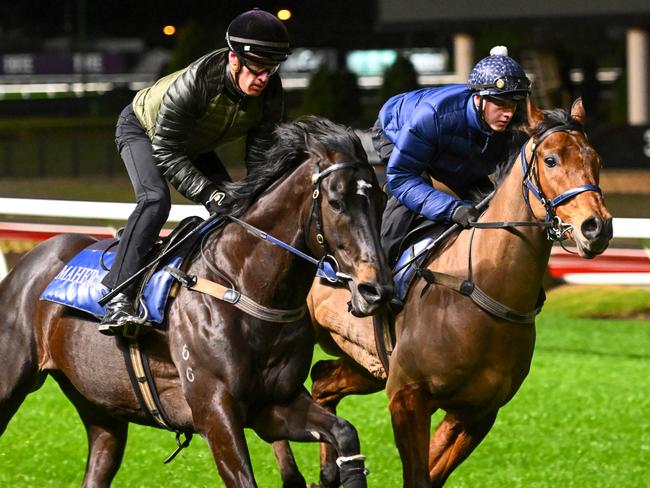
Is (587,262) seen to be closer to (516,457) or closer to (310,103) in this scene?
(516,457)

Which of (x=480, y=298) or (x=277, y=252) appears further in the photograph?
(x=480, y=298)

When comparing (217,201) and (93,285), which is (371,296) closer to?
(217,201)

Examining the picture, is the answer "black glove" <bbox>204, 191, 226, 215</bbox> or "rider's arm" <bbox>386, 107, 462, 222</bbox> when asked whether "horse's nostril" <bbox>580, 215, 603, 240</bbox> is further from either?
"black glove" <bbox>204, 191, 226, 215</bbox>

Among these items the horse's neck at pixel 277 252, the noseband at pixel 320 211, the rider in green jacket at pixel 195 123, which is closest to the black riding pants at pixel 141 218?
the rider in green jacket at pixel 195 123

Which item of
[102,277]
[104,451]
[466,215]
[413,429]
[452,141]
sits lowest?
[104,451]

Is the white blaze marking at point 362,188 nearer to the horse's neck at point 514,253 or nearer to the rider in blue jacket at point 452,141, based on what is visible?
the horse's neck at point 514,253

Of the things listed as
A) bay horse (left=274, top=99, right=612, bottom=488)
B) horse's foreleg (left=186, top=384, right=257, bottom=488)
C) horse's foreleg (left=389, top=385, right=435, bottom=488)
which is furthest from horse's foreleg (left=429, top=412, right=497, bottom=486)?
horse's foreleg (left=186, top=384, right=257, bottom=488)

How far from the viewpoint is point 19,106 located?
114 ft

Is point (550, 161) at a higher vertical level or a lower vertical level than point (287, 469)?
higher

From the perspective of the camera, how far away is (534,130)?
15.6 ft

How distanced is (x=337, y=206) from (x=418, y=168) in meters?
1.19

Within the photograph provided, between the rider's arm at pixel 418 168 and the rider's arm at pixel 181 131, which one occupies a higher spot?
the rider's arm at pixel 181 131

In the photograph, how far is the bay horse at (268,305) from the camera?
4.16 m

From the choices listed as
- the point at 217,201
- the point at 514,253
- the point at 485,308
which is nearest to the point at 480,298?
the point at 485,308
